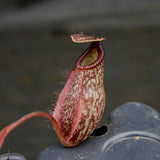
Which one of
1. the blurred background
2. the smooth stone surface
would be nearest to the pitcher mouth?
the smooth stone surface

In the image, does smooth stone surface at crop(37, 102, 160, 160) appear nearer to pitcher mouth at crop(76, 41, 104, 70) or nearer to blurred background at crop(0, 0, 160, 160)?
pitcher mouth at crop(76, 41, 104, 70)

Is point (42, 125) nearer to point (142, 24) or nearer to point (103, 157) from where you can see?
point (103, 157)

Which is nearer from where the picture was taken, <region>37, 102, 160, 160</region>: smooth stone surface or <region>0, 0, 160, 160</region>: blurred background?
<region>37, 102, 160, 160</region>: smooth stone surface

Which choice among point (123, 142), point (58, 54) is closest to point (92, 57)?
point (123, 142)

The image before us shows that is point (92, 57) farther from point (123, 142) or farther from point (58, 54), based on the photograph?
point (58, 54)

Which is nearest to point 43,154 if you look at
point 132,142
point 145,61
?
point 132,142
